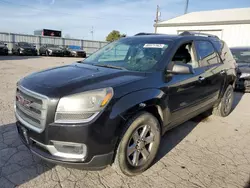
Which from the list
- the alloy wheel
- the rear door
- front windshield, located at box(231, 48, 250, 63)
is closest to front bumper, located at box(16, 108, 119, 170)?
the alloy wheel

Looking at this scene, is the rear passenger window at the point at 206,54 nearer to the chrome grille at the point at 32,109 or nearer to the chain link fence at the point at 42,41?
the chrome grille at the point at 32,109

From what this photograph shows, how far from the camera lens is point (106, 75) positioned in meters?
2.55

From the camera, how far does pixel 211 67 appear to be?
155 inches

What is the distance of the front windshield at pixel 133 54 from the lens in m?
3.01

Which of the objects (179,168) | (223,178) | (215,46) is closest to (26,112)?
(179,168)

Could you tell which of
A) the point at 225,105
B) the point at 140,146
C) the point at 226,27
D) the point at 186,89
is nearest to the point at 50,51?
the point at 226,27

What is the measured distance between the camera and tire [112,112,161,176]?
2.34 meters

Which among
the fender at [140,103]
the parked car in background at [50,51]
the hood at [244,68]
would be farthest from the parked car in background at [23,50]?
the fender at [140,103]

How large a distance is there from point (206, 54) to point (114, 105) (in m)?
2.57

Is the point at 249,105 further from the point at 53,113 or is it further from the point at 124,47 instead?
the point at 53,113

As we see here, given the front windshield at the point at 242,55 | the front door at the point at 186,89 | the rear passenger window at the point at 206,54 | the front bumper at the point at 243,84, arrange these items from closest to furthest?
the front door at the point at 186,89 → the rear passenger window at the point at 206,54 → the front bumper at the point at 243,84 → the front windshield at the point at 242,55

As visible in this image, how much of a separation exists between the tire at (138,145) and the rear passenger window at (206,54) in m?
1.70

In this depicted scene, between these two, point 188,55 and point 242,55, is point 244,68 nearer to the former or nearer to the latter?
point 242,55

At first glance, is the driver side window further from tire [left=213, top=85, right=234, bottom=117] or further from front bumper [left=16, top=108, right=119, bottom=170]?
front bumper [left=16, top=108, right=119, bottom=170]
